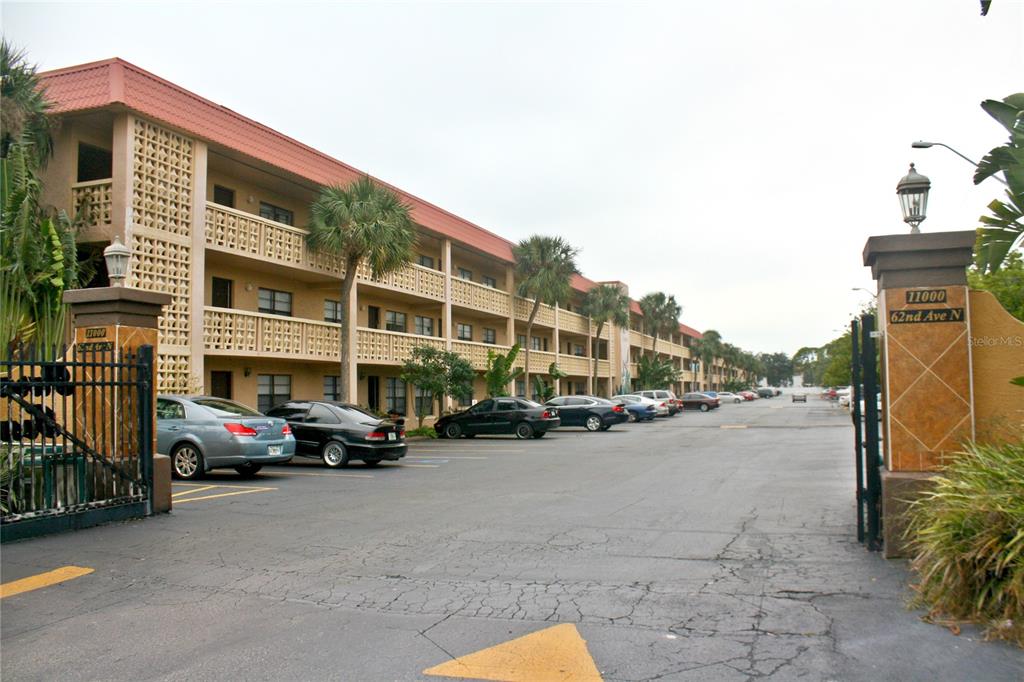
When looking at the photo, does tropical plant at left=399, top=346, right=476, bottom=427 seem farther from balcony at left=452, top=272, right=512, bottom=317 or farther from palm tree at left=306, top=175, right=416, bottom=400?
balcony at left=452, top=272, right=512, bottom=317

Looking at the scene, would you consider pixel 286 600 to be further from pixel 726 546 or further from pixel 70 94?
pixel 70 94

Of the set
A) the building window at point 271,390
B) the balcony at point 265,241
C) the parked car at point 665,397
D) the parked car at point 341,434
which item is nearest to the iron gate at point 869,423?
the parked car at point 341,434

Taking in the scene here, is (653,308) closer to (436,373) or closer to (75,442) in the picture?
(436,373)

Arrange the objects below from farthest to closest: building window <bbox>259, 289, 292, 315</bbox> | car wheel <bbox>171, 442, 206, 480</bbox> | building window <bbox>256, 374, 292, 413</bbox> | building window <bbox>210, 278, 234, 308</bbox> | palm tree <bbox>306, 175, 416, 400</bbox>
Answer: building window <bbox>259, 289, 292, 315</bbox> < building window <bbox>256, 374, 292, 413</bbox> < palm tree <bbox>306, 175, 416, 400</bbox> < building window <bbox>210, 278, 234, 308</bbox> < car wheel <bbox>171, 442, 206, 480</bbox>

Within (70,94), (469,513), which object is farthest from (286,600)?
(70,94)

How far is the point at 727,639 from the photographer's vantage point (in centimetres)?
485

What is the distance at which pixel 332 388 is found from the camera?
87.2 ft

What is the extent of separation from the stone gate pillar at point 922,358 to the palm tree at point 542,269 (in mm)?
30309

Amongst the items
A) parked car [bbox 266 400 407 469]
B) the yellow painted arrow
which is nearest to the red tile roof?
parked car [bbox 266 400 407 469]

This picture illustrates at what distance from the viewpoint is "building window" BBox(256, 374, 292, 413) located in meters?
23.0

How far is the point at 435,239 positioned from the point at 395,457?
1605cm

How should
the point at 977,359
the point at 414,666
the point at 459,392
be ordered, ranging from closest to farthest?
the point at 414,666
the point at 977,359
the point at 459,392

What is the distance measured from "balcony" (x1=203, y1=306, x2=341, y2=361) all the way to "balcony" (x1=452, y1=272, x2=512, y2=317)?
27.0 ft

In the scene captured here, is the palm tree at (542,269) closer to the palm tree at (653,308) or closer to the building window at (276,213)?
the building window at (276,213)
